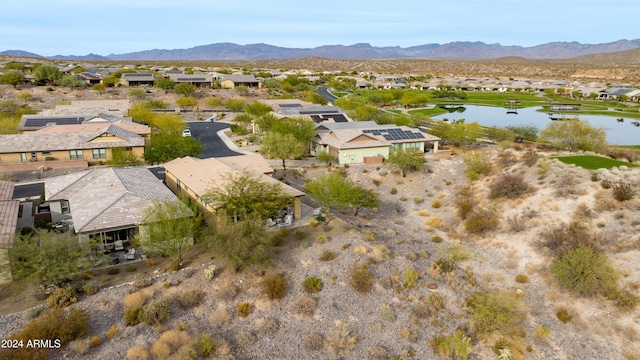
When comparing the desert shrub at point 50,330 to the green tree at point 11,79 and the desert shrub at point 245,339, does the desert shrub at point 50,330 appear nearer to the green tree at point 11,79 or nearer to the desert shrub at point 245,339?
the desert shrub at point 245,339

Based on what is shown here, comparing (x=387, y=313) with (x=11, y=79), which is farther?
(x=11, y=79)

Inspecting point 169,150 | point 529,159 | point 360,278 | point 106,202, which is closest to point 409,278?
point 360,278

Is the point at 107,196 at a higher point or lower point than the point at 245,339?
higher

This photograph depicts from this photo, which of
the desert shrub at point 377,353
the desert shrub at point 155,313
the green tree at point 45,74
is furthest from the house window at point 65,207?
the green tree at point 45,74

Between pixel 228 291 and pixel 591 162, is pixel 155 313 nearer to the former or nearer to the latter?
pixel 228 291

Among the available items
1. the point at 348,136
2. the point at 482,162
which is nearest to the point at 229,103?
the point at 348,136
